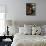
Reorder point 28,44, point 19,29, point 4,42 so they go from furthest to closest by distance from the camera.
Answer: point 19,29 < point 4,42 < point 28,44

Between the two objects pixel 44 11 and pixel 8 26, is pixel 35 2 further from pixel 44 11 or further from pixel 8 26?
pixel 8 26

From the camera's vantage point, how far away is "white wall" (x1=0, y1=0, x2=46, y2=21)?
193 inches

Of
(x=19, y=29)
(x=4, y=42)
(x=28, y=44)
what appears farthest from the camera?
(x=19, y=29)

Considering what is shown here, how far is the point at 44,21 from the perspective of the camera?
4906 mm

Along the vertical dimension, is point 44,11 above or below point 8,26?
above

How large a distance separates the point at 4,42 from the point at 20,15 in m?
1.27

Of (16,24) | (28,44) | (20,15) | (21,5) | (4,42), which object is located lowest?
(4,42)

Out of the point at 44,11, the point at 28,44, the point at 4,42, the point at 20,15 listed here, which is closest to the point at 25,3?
the point at 20,15

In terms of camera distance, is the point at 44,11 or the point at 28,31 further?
the point at 44,11

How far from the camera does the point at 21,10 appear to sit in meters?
4.93

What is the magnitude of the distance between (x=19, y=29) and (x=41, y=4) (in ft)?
4.41

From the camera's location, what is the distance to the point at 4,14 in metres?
4.91

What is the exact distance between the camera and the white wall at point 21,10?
4.91 metres

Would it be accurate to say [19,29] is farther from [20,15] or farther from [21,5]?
A: [21,5]
